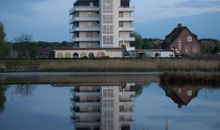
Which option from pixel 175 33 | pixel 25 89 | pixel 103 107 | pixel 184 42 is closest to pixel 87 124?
pixel 103 107

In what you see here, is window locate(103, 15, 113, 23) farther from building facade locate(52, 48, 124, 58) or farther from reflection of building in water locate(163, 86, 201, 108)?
reflection of building in water locate(163, 86, 201, 108)

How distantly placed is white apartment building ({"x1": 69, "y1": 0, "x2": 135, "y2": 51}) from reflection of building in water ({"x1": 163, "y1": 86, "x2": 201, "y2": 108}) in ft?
206

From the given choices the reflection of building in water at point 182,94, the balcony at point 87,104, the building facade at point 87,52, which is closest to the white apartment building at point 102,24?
the building facade at point 87,52

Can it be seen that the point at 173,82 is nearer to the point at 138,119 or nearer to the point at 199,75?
the point at 199,75

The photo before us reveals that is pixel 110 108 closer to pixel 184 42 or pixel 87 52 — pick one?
pixel 87 52

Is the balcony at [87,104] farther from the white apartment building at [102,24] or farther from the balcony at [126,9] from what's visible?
the balcony at [126,9]

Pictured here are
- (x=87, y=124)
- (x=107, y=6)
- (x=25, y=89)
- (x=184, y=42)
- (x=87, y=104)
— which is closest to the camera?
(x=87, y=124)

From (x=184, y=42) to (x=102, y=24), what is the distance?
23.0 metres

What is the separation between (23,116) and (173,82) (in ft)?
74.0

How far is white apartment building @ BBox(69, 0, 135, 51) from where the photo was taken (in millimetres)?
100500

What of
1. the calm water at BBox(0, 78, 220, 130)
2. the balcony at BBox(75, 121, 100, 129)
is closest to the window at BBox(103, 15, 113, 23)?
the calm water at BBox(0, 78, 220, 130)

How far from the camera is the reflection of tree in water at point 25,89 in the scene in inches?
1442

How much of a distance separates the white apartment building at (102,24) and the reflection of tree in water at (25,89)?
2289 inches

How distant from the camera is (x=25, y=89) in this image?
4003 cm
